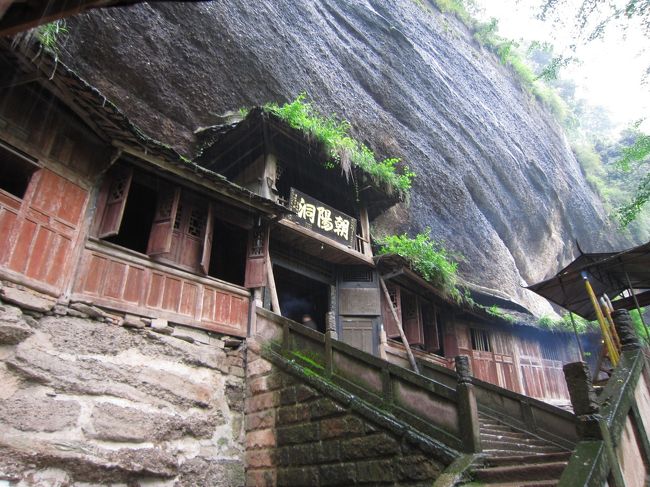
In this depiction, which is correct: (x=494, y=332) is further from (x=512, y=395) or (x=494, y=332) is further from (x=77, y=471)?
(x=77, y=471)

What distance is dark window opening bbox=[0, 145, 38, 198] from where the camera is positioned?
6.17 m

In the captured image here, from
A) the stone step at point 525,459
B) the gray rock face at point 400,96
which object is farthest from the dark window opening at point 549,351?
the stone step at point 525,459

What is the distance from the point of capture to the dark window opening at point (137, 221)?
10.6 metres

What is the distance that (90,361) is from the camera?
6.18m

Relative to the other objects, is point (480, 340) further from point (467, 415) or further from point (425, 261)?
point (467, 415)

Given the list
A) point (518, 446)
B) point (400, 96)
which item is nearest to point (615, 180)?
point (400, 96)

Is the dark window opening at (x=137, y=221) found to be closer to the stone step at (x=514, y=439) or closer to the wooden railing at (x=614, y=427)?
the stone step at (x=514, y=439)

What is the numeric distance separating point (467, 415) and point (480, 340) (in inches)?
456

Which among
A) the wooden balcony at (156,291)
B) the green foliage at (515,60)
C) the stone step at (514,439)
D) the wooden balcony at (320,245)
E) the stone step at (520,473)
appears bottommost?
the stone step at (520,473)

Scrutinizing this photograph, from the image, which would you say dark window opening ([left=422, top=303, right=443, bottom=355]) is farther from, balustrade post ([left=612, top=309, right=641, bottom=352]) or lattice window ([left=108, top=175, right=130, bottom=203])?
lattice window ([left=108, top=175, right=130, bottom=203])

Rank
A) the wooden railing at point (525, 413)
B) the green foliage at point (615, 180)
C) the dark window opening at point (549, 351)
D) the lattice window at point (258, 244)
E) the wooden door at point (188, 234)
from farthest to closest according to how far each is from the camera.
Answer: the green foliage at point (615, 180) → the dark window opening at point (549, 351) → the lattice window at point (258, 244) → the wooden door at point (188, 234) → the wooden railing at point (525, 413)

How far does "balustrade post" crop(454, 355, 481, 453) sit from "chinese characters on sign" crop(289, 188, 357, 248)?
580cm

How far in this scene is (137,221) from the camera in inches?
435

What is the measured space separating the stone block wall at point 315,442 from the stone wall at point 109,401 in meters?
0.45
